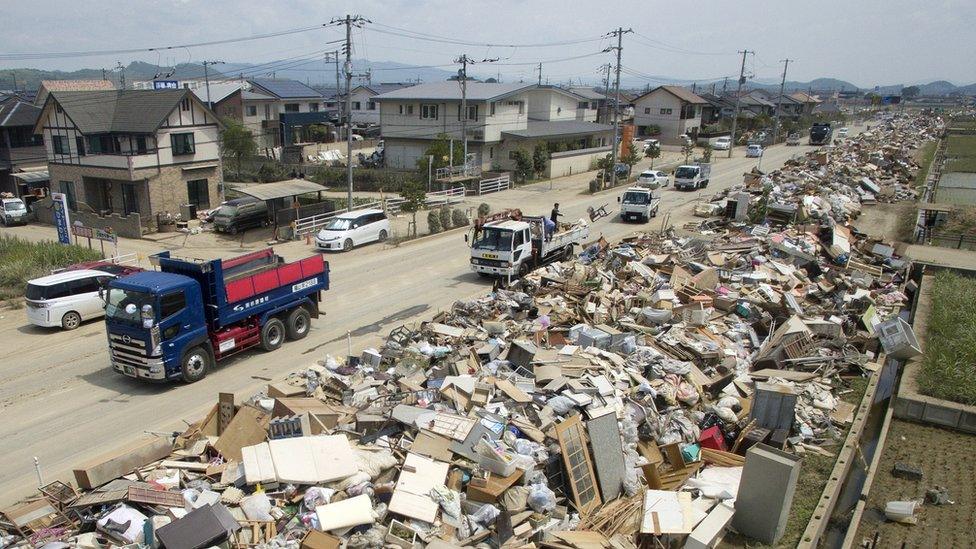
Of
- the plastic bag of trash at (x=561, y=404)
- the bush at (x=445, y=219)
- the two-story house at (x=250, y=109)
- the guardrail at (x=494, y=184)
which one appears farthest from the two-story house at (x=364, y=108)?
the plastic bag of trash at (x=561, y=404)

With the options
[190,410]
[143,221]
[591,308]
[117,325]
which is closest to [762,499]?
[591,308]

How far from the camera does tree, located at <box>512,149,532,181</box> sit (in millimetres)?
46625

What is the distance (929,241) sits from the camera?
89.1 ft

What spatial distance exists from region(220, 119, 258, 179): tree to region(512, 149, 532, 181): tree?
68.1 feet

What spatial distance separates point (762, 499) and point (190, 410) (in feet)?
35.1

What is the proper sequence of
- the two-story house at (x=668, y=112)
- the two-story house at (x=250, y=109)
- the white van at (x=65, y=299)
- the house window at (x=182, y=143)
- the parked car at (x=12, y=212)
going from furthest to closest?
the two-story house at (x=668, y=112)
the two-story house at (x=250, y=109)
the parked car at (x=12, y=212)
the house window at (x=182, y=143)
the white van at (x=65, y=299)

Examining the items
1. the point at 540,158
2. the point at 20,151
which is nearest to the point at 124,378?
the point at 20,151

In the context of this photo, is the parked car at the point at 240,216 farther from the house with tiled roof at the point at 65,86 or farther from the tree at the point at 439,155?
the house with tiled roof at the point at 65,86

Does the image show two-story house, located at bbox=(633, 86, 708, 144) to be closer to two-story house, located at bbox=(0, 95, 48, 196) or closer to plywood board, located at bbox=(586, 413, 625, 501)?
two-story house, located at bbox=(0, 95, 48, 196)

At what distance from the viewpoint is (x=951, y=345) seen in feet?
51.3

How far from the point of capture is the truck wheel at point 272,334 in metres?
15.8

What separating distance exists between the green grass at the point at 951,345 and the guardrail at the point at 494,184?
27157mm

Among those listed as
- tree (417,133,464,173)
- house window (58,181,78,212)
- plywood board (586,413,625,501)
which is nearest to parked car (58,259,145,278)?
plywood board (586,413,625,501)

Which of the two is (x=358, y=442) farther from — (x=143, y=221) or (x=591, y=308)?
(x=143, y=221)
